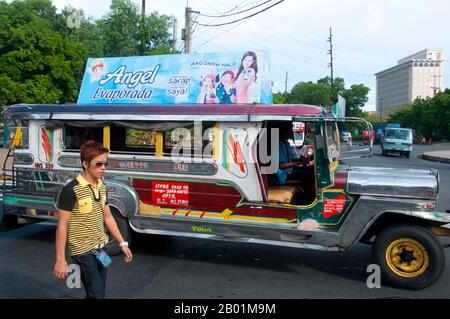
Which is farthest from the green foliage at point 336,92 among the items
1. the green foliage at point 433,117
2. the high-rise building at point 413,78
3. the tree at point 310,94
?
the high-rise building at point 413,78

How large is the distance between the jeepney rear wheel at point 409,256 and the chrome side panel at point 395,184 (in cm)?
40

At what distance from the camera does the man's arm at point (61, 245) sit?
12.1 feet

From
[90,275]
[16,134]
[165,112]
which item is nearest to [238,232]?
[165,112]

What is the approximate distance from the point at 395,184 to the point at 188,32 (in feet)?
58.8

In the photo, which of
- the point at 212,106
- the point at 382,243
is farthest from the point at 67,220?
the point at 382,243

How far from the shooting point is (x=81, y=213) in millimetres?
3863

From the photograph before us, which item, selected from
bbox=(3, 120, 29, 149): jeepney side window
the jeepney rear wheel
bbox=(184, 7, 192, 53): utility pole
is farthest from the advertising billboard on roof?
bbox=(184, 7, 192, 53): utility pole

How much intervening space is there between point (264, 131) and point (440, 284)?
9.21 ft

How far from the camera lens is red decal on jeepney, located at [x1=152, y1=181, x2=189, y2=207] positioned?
6.67 meters

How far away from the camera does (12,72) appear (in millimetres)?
23031

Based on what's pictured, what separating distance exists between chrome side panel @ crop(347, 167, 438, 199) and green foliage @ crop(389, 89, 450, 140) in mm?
64734

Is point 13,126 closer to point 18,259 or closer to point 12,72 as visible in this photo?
point 18,259

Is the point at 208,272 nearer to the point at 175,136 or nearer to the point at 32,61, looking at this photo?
the point at 175,136
